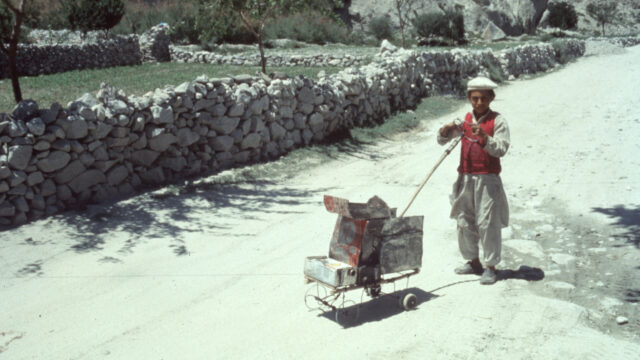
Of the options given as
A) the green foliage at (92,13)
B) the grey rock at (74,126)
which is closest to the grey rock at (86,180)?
the grey rock at (74,126)

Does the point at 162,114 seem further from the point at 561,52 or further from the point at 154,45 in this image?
the point at 561,52

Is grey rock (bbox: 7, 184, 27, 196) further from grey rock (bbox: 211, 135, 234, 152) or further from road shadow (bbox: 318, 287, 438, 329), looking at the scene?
road shadow (bbox: 318, 287, 438, 329)

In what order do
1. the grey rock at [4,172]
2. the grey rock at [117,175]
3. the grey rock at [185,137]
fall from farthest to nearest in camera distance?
the grey rock at [185,137], the grey rock at [117,175], the grey rock at [4,172]

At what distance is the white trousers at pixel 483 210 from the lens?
17.0 ft

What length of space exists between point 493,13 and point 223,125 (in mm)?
Answer: 38454

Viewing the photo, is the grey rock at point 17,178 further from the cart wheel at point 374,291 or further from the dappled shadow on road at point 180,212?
the cart wheel at point 374,291

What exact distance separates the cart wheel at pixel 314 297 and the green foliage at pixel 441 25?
2963 cm

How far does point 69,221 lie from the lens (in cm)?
718

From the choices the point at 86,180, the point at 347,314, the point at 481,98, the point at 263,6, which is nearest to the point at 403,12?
the point at 263,6

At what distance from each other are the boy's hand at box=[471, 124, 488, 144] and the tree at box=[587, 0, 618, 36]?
55.4 m

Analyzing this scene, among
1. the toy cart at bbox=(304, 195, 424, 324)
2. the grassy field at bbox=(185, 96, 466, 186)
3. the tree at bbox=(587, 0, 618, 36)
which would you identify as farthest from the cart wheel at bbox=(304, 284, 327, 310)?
the tree at bbox=(587, 0, 618, 36)

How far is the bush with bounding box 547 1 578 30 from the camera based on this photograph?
4946cm

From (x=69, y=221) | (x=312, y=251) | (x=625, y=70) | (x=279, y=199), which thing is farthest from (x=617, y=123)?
(x=625, y=70)

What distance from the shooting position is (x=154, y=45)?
23641mm
